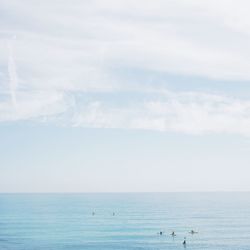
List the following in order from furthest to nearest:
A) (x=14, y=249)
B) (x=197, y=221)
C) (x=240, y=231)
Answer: (x=197, y=221), (x=240, y=231), (x=14, y=249)

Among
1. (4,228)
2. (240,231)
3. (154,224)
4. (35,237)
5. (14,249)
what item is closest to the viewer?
(14,249)

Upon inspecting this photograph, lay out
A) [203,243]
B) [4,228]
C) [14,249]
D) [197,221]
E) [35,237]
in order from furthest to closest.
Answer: [197,221] → [4,228] → [35,237] → [203,243] → [14,249]

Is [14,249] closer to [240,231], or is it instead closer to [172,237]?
[172,237]

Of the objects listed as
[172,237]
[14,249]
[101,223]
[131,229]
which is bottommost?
[14,249]

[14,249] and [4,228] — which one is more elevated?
[4,228]

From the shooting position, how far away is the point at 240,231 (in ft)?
422

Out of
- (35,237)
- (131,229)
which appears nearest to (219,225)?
(131,229)

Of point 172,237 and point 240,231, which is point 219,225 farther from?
point 172,237

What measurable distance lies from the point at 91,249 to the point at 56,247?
744 cm

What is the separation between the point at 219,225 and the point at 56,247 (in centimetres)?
6485

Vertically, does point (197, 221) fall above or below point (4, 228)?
above

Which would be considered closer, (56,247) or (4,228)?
(56,247)

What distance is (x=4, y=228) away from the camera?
137750 millimetres

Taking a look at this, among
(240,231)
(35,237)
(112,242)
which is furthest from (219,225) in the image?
(35,237)
